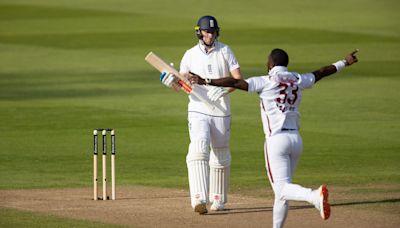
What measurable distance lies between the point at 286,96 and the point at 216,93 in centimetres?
165

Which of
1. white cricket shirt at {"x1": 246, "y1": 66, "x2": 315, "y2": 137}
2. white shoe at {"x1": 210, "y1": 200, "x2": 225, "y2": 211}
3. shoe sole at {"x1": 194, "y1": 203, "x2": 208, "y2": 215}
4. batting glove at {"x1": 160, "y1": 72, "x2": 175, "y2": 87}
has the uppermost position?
batting glove at {"x1": 160, "y1": 72, "x2": 175, "y2": 87}

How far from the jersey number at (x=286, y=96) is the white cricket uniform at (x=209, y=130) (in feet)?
5.77

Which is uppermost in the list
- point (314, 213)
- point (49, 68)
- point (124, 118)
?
point (49, 68)

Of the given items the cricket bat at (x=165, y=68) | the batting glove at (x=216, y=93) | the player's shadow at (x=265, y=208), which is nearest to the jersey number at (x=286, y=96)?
the batting glove at (x=216, y=93)

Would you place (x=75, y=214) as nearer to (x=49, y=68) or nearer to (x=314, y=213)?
(x=314, y=213)

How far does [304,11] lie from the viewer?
40906 mm

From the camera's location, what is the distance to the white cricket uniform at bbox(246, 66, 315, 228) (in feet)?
36.4

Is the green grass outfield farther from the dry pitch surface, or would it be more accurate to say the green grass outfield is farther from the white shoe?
the white shoe

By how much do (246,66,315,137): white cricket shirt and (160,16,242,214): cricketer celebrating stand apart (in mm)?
1570

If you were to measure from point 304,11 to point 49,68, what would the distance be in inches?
553

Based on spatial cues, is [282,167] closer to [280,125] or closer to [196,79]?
[280,125]

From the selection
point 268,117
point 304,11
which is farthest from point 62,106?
point 304,11

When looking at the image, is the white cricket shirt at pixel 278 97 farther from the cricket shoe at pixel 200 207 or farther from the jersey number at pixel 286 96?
the cricket shoe at pixel 200 207

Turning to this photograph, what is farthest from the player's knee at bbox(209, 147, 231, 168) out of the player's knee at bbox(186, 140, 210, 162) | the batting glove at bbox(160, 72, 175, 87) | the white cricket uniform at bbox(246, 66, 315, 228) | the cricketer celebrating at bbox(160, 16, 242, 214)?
the white cricket uniform at bbox(246, 66, 315, 228)
